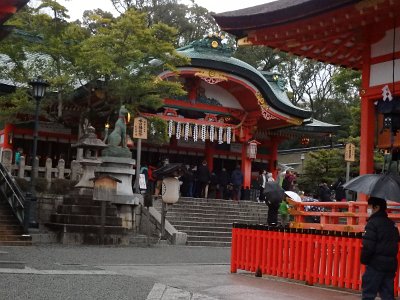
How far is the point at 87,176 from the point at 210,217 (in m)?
5.89

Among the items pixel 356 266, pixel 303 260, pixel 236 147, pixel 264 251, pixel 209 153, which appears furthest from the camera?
pixel 236 147

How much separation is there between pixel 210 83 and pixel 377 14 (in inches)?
673

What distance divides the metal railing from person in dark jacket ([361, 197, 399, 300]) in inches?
469

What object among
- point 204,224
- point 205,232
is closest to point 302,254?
point 205,232

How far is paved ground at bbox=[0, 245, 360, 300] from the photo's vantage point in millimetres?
8015

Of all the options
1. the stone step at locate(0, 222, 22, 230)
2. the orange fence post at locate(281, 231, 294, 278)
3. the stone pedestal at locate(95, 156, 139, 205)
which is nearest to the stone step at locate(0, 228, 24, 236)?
the stone step at locate(0, 222, 22, 230)

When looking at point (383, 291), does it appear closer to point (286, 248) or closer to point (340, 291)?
point (340, 291)

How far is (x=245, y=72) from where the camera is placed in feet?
86.7

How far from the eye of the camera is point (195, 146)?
29.3 meters

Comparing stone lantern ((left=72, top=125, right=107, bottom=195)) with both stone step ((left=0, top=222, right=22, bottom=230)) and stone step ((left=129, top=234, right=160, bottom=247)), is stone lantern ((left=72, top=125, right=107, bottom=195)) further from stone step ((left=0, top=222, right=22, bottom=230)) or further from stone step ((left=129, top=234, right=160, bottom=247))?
stone step ((left=0, top=222, right=22, bottom=230))

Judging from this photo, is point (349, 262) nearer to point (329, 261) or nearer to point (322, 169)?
point (329, 261)

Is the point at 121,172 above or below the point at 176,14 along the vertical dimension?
below

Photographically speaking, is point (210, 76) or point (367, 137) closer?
point (367, 137)

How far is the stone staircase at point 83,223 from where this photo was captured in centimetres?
1670
